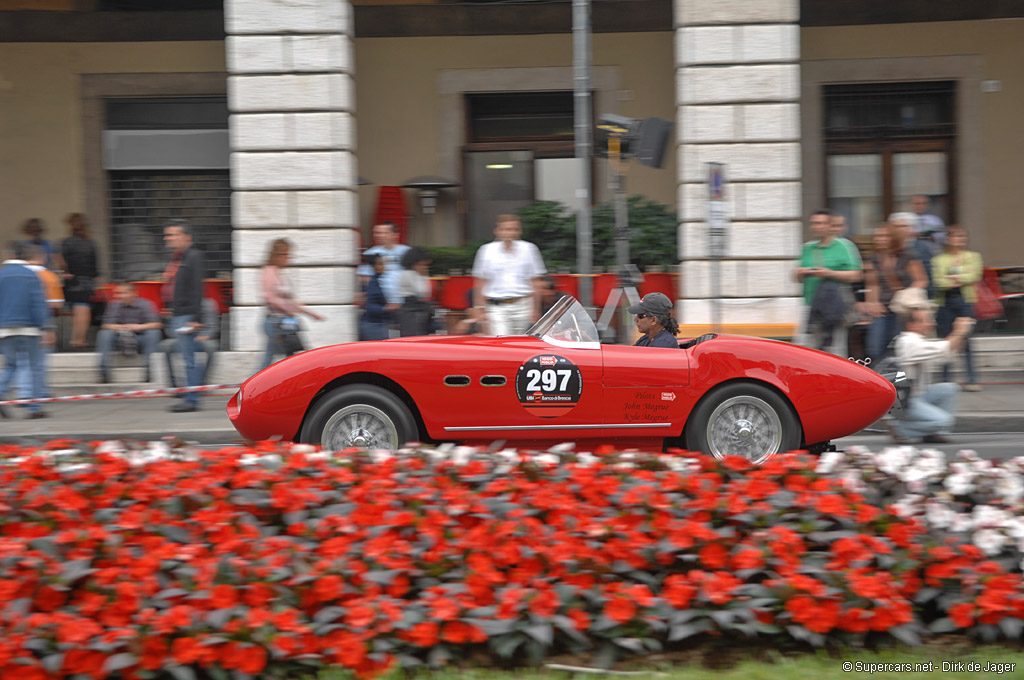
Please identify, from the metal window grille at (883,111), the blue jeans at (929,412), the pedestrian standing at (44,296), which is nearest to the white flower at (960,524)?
the blue jeans at (929,412)

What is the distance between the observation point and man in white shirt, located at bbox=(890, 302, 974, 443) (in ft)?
26.2

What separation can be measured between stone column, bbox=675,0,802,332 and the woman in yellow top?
156 centimetres

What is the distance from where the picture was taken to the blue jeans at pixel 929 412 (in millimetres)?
7926

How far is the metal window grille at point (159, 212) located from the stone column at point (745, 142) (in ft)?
22.4

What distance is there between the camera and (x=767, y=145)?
11.7 m

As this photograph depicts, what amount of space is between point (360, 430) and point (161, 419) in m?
4.22

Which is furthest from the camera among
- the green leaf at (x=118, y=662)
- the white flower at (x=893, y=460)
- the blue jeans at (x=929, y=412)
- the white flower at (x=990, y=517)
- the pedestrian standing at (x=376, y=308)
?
the pedestrian standing at (x=376, y=308)

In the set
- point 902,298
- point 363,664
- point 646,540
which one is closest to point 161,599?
point 363,664

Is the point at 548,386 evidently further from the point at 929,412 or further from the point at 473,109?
the point at 473,109

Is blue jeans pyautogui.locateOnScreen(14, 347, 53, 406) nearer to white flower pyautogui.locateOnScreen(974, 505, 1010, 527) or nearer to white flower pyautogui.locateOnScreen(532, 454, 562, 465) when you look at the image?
white flower pyautogui.locateOnScreen(532, 454, 562, 465)

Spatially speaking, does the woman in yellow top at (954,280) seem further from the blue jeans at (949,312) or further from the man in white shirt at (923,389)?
the man in white shirt at (923,389)

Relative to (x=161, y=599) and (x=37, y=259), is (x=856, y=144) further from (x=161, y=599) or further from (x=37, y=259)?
(x=161, y=599)

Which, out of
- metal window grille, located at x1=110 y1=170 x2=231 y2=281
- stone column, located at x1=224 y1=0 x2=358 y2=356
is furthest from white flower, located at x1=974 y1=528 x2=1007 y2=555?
metal window grille, located at x1=110 y1=170 x2=231 y2=281

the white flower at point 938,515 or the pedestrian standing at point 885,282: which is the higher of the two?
the pedestrian standing at point 885,282
